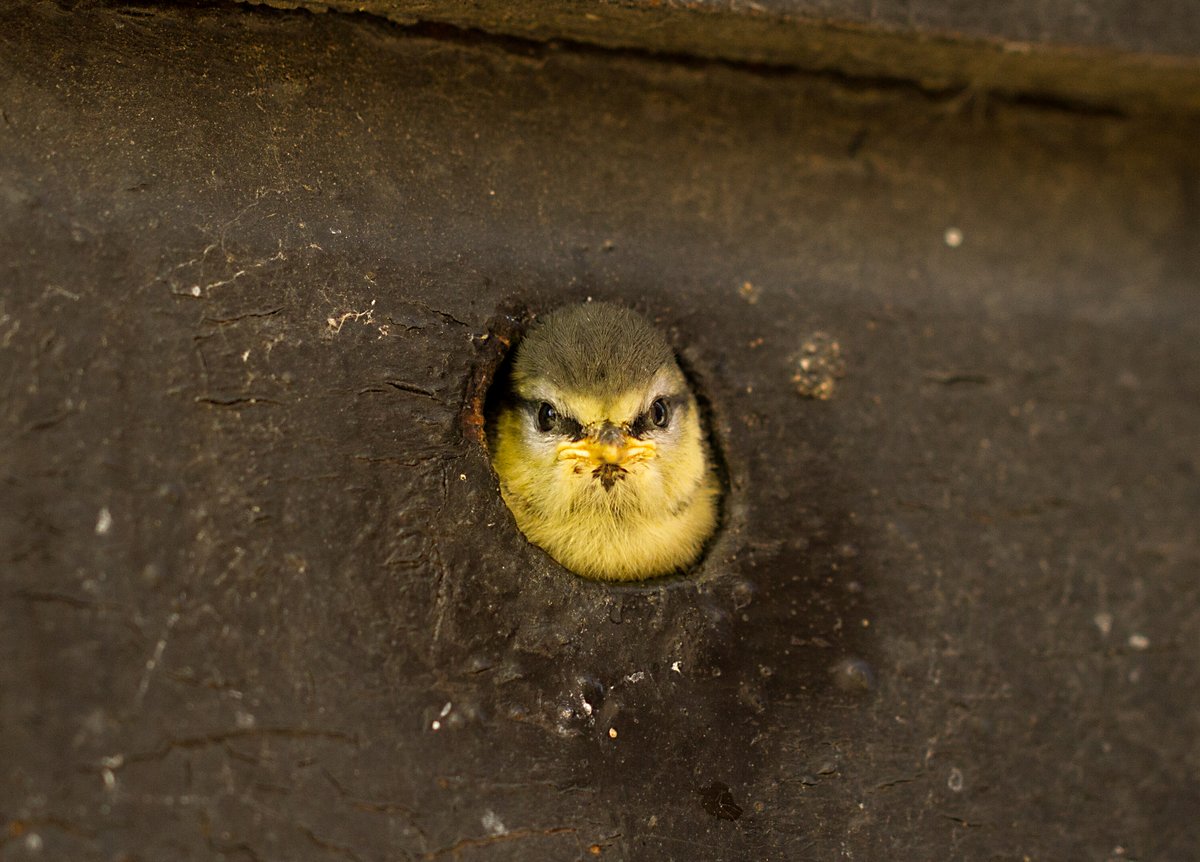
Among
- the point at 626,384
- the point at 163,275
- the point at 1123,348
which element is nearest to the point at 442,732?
the point at 626,384

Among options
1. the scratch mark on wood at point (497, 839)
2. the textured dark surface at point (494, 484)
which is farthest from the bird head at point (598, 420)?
the scratch mark on wood at point (497, 839)

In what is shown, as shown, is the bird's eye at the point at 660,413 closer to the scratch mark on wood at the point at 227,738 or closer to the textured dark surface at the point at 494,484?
the textured dark surface at the point at 494,484

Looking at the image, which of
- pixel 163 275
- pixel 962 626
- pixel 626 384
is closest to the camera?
pixel 163 275

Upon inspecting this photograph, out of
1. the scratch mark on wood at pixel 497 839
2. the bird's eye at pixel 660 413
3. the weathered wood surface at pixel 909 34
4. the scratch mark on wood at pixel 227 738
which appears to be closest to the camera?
the scratch mark on wood at pixel 227 738

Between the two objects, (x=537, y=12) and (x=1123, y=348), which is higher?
(x=537, y=12)

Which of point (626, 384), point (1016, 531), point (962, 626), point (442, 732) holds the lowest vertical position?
point (442, 732)

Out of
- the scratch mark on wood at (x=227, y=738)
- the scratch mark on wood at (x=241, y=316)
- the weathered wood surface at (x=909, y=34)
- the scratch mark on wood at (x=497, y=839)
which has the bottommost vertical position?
the scratch mark on wood at (x=497, y=839)

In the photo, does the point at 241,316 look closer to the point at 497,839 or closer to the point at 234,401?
the point at 234,401

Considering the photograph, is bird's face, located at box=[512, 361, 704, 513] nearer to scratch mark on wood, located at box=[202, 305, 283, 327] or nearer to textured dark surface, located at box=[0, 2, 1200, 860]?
textured dark surface, located at box=[0, 2, 1200, 860]

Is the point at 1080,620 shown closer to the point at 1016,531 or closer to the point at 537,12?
the point at 1016,531
